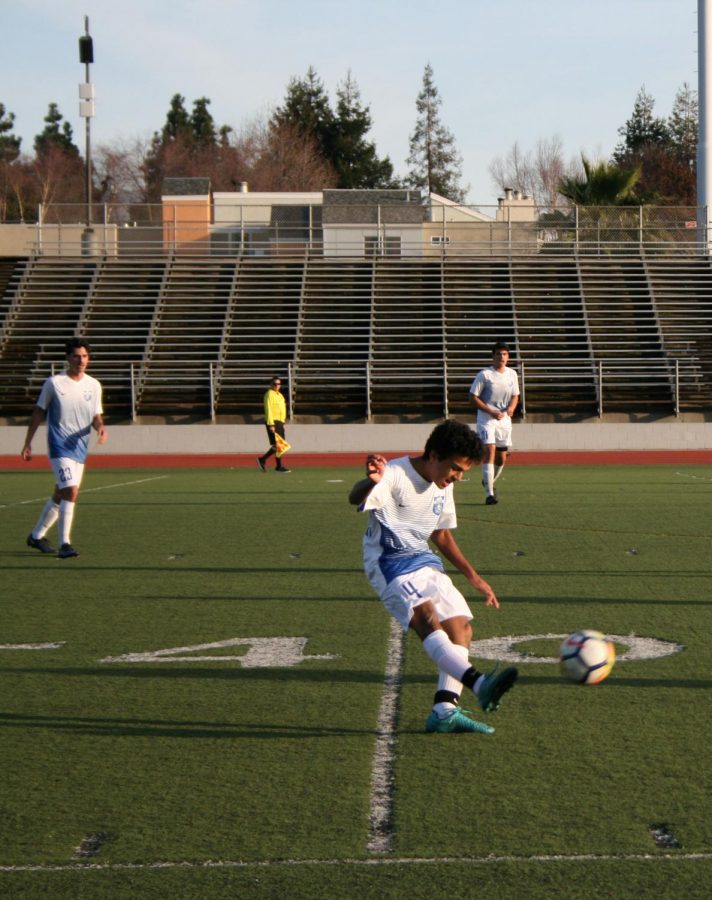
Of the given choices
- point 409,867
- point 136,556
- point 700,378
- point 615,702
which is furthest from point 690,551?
point 700,378

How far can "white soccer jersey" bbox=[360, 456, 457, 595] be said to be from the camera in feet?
19.9

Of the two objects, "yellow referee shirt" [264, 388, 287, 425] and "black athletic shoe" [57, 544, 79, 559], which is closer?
"black athletic shoe" [57, 544, 79, 559]

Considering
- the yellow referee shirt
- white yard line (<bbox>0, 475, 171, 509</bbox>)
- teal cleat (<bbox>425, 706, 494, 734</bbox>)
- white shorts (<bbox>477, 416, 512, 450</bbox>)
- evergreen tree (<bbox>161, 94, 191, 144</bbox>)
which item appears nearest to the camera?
teal cleat (<bbox>425, 706, 494, 734</bbox>)

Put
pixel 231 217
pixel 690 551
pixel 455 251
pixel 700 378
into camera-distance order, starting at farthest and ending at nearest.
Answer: pixel 231 217 < pixel 455 251 < pixel 700 378 < pixel 690 551

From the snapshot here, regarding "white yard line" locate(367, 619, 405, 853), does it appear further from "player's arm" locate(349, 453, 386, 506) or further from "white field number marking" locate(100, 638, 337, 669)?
"player's arm" locate(349, 453, 386, 506)

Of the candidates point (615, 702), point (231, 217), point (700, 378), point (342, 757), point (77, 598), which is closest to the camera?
point (342, 757)

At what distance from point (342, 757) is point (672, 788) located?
53.9 inches

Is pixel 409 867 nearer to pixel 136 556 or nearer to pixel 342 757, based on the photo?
pixel 342 757

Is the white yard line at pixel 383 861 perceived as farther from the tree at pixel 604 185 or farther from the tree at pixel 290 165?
the tree at pixel 290 165

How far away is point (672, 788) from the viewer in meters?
5.09

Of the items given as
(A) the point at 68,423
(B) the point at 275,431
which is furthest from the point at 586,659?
(B) the point at 275,431

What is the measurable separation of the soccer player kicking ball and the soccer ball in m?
0.40

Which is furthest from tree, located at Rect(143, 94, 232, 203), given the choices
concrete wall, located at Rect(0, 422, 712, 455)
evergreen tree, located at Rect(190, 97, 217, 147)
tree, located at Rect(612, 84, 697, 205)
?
concrete wall, located at Rect(0, 422, 712, 455)

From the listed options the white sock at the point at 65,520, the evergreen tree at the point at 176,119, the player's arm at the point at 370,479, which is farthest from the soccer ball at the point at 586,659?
the evergreen tree at the point at 176,119
